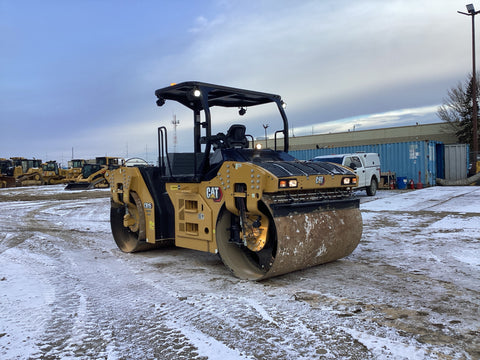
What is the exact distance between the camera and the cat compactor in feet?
14.3

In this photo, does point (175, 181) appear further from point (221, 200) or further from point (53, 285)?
point (53, 285)

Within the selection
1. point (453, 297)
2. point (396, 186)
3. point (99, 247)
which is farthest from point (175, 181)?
point (396, 186)

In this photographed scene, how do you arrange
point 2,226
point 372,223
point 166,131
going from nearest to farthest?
point 166,131
point 372,223
point 2,226

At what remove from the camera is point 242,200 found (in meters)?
4.50

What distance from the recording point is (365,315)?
3.50 m

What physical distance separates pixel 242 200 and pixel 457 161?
72.9 feet

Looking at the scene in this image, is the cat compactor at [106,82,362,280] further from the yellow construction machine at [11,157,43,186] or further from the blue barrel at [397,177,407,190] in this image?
the yellow construction machine at [11,157,43,186]

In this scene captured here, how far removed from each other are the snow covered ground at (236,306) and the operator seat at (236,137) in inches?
65.3

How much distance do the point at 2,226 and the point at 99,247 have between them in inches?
188

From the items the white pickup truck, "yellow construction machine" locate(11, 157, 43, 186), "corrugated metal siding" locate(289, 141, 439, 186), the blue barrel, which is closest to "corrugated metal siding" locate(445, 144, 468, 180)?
"corrugated metal siding" locate(289, 141, 439, 186)

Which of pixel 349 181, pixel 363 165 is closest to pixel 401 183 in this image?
pixel 363 165

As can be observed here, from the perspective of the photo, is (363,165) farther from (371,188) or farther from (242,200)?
(242,200)

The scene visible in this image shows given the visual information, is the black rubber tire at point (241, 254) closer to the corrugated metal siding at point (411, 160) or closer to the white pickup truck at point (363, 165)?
the white pickup truck at point (363, 165)

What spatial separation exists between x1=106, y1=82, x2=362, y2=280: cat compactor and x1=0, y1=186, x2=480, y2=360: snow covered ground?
0.35 metres
